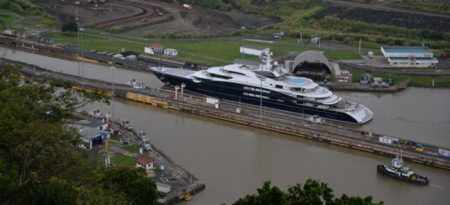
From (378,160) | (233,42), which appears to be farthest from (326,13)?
(378,160)

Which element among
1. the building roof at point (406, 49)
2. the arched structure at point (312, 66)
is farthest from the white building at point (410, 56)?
the arched structure at point (312, 66)

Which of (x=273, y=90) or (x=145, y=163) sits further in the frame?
(x=273, y=90)

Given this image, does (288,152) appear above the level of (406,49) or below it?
below

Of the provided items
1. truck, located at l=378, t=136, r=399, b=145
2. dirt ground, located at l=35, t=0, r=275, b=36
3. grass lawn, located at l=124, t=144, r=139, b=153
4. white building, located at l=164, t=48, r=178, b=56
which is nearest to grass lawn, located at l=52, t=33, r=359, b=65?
white building, located at l=164, t=48, r=178, b=56

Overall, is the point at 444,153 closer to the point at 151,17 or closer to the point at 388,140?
the point at 388,140

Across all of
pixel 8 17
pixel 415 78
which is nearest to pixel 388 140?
pixel 415 78

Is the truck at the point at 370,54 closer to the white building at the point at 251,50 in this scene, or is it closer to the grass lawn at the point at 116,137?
the white building at the point at 251,50
